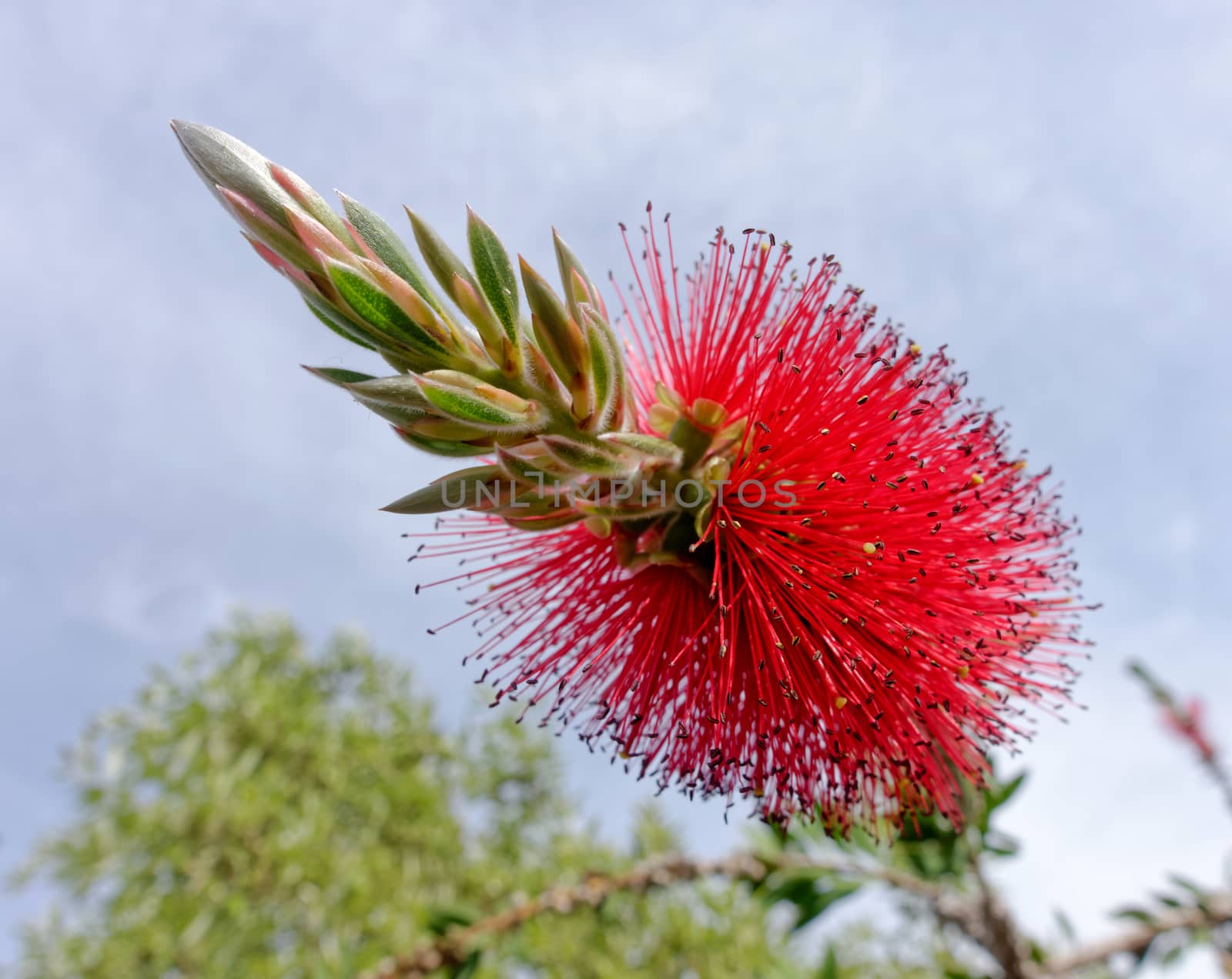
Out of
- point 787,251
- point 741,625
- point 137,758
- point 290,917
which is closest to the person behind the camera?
point 787,251

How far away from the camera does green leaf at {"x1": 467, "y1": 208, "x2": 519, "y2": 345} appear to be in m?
1.35

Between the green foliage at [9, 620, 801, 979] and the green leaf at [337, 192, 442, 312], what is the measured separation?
18.8 feet

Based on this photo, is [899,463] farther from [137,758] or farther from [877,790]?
[137,758]

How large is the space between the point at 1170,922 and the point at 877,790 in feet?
4.97

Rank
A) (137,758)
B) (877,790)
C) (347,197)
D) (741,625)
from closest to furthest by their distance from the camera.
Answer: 1. (347,197)
2. (741,625)
3. (877,790)
4. (137,758)

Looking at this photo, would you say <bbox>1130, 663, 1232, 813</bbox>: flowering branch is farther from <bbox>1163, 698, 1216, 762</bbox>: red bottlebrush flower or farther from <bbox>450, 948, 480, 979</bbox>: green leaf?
<bbox>450, 948, 480, 979</bbox>: green leaf

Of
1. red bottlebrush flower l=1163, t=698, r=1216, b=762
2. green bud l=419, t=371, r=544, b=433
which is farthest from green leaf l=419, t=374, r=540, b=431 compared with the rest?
red bottlebrush flower l=1163, t=698, r=1216, b=762

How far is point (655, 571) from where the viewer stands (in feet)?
5.58

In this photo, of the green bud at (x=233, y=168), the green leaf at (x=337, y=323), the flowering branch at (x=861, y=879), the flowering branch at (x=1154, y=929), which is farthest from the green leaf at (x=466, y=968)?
the green bud at (x=233, y=168)

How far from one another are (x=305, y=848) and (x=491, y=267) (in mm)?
7893

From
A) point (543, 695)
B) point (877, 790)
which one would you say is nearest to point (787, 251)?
point (543, 695)

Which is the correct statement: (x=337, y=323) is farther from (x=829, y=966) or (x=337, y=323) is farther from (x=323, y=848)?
(x=323, y=848)

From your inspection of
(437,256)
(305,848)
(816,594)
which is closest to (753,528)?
(816,594)

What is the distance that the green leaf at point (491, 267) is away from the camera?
1.35m
